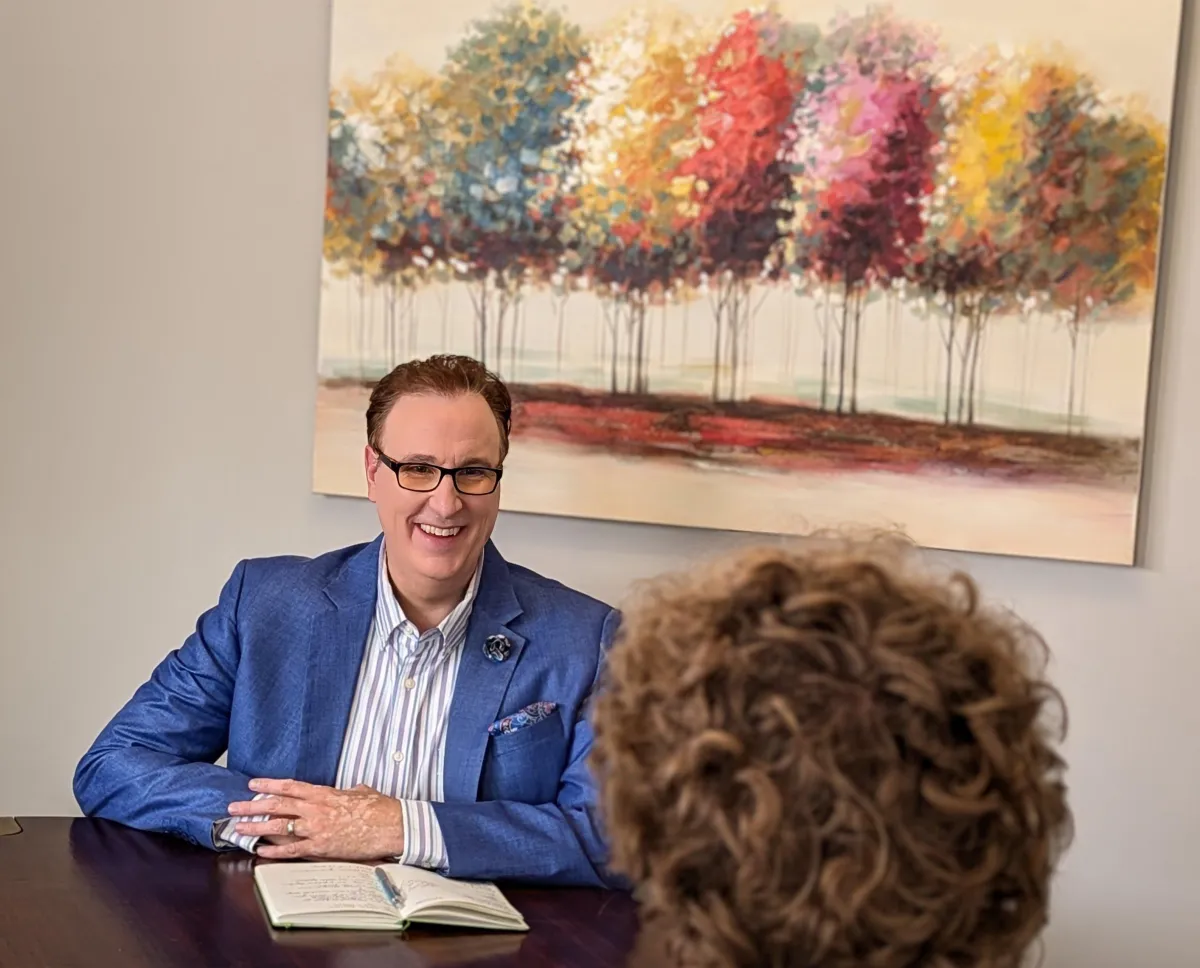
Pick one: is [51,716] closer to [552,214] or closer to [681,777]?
[552,214]

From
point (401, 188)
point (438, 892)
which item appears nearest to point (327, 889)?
point (438, 892)

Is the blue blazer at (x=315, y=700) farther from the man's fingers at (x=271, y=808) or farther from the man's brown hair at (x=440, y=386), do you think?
the man's brown hair at (x=440, y=386)

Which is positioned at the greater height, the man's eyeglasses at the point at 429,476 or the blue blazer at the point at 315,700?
the man's eyeglasses at the point at 429,476

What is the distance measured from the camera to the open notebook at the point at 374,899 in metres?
1.63

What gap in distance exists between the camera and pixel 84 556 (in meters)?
2.91

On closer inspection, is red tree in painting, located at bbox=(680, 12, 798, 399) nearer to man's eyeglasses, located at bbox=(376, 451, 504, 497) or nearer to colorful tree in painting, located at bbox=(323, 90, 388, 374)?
man's eyeglasses, located at bbox=(376, 451, 504, 497)

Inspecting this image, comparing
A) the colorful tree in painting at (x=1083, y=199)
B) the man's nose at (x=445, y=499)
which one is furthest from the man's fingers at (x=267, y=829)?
the colorful tree in painting at (x=1083, y=199)

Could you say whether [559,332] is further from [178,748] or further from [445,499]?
[178,748]

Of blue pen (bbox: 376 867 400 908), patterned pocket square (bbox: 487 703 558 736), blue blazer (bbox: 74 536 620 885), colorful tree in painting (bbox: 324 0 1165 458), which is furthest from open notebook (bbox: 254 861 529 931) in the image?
colorful tree in painting (bbox: 324 0 1165 458)

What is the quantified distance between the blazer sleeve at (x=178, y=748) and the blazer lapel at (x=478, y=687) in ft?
1.04

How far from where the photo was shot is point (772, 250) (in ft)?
7.77

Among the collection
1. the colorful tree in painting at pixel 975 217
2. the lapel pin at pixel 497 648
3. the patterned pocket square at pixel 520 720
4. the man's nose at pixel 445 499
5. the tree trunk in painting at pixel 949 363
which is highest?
the colorful tree in painting at pixel 975 217

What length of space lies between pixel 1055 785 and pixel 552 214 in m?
1.77

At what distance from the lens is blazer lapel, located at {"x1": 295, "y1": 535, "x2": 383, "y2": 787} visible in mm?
2121
